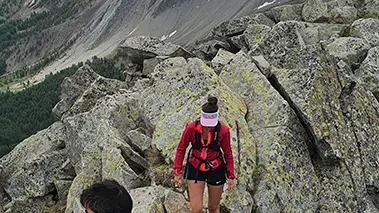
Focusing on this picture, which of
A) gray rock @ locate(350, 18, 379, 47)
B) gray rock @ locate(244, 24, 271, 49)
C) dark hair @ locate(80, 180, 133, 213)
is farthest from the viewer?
gray rock @ locate(244, 24, 271, 49)

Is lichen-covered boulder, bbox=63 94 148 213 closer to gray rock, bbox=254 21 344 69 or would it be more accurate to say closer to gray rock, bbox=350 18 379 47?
gray rock, bbox=254 21 344 69

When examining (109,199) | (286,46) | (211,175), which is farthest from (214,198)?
(286,46)

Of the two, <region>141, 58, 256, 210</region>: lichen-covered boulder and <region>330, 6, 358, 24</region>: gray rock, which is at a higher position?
<region>141, 58, 256, 210</region>: lichen-covered boulder

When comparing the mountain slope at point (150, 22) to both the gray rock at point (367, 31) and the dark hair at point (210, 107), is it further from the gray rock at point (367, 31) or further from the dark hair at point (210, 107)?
the dark hair at point (210, 107)

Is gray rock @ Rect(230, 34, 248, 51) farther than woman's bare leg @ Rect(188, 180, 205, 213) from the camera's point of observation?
Yes

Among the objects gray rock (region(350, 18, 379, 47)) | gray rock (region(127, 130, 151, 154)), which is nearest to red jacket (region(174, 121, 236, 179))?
gray rock (region(127, 130, 151, 154))

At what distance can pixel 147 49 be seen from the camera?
3091 cm

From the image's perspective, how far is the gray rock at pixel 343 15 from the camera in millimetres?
31688

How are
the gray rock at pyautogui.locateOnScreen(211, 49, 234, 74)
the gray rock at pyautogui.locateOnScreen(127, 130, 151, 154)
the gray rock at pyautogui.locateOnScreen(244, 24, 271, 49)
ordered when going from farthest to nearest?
Answer: the gray rock at pyautogui.locateOnScreen(244, 24, 271, 49) < the gray rock at pyautogui.locateOnScreen(211, 49, 234, 74) < the gray rock at pyautogui.locateOnScreen(127, 130, 151, 154)

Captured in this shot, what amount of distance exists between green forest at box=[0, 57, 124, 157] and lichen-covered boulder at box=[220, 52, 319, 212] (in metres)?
112

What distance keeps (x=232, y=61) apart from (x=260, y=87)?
2.43 metres

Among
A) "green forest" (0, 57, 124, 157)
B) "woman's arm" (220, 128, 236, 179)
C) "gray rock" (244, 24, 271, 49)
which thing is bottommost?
"green forest" (0, 57, 124, 157)

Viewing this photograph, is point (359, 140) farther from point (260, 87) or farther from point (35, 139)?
point (35, 139)

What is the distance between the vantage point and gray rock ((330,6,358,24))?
31.7 metres
